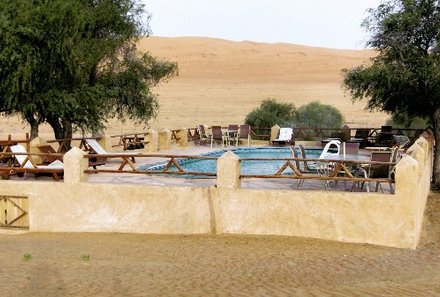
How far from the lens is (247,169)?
69.5 ft

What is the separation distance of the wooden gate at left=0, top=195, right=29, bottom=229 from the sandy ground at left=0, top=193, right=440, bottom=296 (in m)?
0.71

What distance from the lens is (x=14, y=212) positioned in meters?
14.1

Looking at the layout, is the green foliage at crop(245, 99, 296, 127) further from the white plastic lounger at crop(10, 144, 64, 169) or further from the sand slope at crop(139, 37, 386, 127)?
the white plastic lounger at crop(10, 144, 64, 169)

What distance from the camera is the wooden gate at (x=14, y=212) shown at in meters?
14.0

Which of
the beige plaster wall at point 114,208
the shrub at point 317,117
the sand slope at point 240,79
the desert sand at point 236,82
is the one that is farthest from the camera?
the sand slope at point 240,79

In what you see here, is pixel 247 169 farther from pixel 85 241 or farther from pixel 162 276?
pixel 162 276

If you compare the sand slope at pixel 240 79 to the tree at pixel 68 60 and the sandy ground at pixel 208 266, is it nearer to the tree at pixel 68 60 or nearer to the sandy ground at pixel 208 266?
the tree at pixel 68 60

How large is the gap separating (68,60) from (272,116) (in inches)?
662

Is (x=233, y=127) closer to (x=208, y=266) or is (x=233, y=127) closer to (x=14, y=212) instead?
(x=14, y=212)

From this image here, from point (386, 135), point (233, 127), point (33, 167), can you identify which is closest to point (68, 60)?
point (33, 167)

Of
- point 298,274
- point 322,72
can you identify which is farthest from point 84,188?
point 322,72

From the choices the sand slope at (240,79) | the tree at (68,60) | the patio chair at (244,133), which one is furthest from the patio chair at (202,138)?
the sand slope at (240,79)

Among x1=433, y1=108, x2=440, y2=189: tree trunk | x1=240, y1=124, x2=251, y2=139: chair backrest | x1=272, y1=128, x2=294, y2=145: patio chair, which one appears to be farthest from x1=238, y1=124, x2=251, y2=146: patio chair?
x1=433, y1=108, x2=440, y2=189: tree trunk

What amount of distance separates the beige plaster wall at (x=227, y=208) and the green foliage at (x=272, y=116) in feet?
70.4
